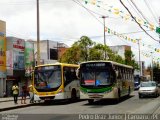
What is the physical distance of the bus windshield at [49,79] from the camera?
95.7 feet

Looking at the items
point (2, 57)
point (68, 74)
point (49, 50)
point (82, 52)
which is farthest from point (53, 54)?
point (68, 74)

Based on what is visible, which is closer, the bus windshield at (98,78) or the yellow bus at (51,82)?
the bus windshield at (98,78)

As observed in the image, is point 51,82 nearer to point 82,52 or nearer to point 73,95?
point 73,95

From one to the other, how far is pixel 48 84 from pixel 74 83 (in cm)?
323

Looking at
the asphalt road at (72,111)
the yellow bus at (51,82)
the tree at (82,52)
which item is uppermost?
the tree at (82,52)

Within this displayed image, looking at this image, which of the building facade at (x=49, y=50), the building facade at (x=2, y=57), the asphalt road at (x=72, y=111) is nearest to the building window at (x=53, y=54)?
the building facade at (x=49, y=50)

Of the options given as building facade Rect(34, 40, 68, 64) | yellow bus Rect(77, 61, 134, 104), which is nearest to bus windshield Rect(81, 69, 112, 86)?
yellow bus Rect(77, 61, 134, 104)

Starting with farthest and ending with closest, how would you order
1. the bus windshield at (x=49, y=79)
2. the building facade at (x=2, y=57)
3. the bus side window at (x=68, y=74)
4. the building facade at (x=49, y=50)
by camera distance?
the building facade at (x=49, y=50) → the building facade at (x=2, y=57) → the bus side window at (x=68, y=74) → the bus windshield at (x=49, y=79)

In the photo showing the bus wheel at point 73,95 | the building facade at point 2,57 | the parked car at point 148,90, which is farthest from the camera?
the building facade at point 2,57

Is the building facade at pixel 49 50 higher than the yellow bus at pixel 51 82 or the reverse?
higher

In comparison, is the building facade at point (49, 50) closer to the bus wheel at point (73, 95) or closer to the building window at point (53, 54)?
the building window at point (53, 54)

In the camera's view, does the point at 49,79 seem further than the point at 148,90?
No

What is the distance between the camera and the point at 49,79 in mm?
29281

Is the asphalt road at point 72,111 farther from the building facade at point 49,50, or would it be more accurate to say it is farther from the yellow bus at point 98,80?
the building facade at point 49,50
